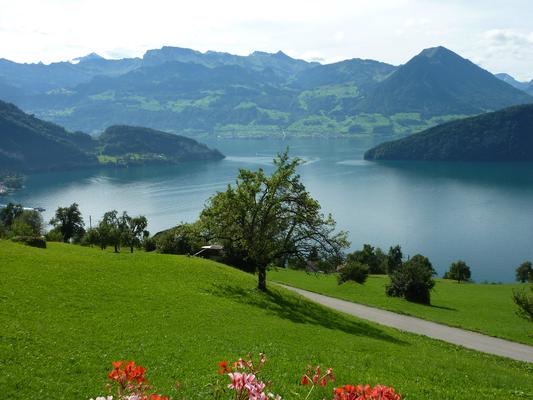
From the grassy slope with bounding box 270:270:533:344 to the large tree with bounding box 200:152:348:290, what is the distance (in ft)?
51.4

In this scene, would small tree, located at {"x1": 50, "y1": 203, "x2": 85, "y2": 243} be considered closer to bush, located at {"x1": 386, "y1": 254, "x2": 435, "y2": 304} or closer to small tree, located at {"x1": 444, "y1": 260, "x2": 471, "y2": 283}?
bush, located at {"x1": 386, "y1": 254, "x2": 435, "y2": 304}

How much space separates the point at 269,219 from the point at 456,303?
32.6 metres

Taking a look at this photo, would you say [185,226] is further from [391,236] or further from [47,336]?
[391,236]

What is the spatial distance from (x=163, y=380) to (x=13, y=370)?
540 cm

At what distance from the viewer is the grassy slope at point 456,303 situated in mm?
45719

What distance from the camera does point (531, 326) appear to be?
155 ft

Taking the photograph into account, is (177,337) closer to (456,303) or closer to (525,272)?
(456,303)

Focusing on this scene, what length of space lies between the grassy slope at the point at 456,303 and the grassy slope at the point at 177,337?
41.6ft

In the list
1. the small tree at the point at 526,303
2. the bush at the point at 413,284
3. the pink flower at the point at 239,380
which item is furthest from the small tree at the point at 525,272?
the pink flower at the point at 239,380

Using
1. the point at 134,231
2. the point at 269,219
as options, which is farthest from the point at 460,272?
the point at 269,219

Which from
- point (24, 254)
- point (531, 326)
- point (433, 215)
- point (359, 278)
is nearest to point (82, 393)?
point (24, 254)


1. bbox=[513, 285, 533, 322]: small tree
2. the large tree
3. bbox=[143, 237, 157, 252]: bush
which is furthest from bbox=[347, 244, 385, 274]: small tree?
the large tree

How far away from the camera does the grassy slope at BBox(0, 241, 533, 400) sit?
58.1 ft

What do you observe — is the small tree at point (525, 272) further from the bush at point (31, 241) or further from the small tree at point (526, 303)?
the bush at point (31, 241)
